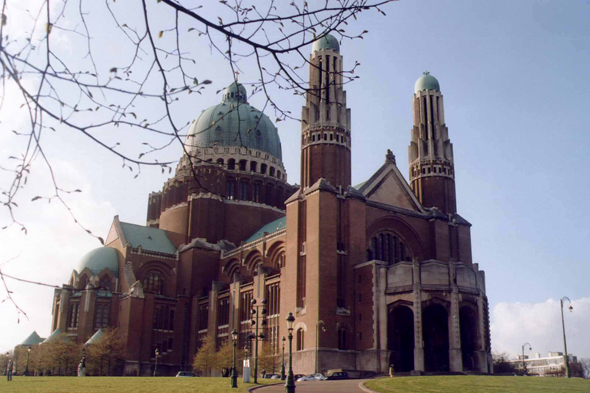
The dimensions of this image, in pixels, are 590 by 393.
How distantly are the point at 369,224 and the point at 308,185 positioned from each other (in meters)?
6.30

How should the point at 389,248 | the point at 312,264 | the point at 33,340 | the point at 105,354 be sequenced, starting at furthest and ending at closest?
the point at 33,340, the point at 105,354, the point at 389,248, the point at 312,264

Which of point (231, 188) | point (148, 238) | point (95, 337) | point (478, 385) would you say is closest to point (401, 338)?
point (478, 385)

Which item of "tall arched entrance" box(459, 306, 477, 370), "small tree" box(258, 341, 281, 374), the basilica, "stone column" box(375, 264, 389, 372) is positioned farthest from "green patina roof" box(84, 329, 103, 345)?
"tall arched entrance" box(459, 306, 477, 370)

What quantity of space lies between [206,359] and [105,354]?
9.56 metres

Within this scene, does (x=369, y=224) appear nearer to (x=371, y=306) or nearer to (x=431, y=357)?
(x=371, y=306)

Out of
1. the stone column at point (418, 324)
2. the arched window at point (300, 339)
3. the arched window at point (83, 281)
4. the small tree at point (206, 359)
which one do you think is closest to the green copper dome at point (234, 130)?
the arched window at point (83, 281)

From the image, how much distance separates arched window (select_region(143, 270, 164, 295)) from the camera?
2758 inches

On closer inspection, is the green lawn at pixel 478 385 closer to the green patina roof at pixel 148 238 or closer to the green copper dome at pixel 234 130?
the green patina roof at pixel 148 238

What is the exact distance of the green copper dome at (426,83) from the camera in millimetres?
64875

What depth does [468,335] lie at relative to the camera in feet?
166

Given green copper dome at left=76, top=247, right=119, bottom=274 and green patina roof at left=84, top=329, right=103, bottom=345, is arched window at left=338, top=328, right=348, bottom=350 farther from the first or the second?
green copper dome at left=76, top=247, right=119, bottom=274

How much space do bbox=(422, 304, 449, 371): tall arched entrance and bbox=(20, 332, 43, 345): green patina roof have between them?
4237 centimetres

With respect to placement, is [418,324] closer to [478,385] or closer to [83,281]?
[478,385]

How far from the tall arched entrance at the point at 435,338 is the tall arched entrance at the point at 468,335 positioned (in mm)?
1311
